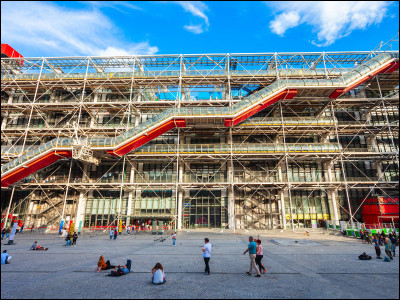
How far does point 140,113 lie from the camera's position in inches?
1133

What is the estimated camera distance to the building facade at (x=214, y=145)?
23984mm

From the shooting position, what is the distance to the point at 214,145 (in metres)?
24.8

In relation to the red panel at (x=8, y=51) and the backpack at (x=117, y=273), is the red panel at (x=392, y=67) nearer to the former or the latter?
the backpack at (x=117, y=273)

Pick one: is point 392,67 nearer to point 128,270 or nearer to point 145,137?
point 145,137

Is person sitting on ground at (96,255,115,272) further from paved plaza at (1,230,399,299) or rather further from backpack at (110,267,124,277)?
backpack at (110,267,124,277)

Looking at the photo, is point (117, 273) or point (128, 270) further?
point (128, 270)

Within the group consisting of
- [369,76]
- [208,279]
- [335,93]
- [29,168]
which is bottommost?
[208,279]

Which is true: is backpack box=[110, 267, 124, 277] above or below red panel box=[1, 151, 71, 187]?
below

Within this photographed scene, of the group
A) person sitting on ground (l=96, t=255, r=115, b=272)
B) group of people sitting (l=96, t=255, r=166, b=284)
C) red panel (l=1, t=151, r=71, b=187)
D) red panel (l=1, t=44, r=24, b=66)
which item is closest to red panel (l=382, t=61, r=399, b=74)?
group of people sitting (l=96, t=255, r=166, b=284)

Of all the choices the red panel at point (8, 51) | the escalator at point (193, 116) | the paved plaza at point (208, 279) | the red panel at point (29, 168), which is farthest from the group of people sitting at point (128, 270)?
the red panel at point (8, 51)

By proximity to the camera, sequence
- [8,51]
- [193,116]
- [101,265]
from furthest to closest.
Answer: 1. [8,51]
2. [193,116]
3. [101,265]

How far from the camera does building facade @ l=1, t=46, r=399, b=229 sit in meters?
24.0

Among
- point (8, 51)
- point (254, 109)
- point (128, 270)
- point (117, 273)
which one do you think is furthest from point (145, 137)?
point (8, 51)

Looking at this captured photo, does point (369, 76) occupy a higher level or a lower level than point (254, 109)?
higher
